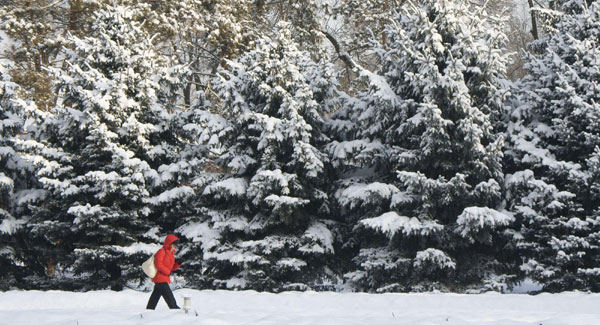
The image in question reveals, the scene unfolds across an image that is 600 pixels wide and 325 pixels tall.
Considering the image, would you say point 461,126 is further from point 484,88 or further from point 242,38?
point 242,38

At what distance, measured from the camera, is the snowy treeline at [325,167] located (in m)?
14.5

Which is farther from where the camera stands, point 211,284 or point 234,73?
point 234,73

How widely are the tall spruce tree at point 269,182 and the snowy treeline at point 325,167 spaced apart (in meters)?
0.06

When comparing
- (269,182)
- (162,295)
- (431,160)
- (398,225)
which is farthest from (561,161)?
(162,295)

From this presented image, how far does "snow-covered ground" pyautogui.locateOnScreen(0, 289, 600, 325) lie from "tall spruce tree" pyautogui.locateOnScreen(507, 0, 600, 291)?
172 centimetres

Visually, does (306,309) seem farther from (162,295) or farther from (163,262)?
(163,262)

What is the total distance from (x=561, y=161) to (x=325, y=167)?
20.9 feet

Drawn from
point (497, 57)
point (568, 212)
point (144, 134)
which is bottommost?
point (568, 212)

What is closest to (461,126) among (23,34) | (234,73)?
(234,73)

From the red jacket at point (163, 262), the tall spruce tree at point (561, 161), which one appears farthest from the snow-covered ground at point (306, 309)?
the tall spruce tree at point (561, 161)

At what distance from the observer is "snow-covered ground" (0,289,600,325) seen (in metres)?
7.63

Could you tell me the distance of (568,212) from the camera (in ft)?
46.6

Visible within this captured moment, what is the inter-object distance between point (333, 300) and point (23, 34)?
1497cm

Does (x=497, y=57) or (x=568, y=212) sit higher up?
(x=497, y=57)
